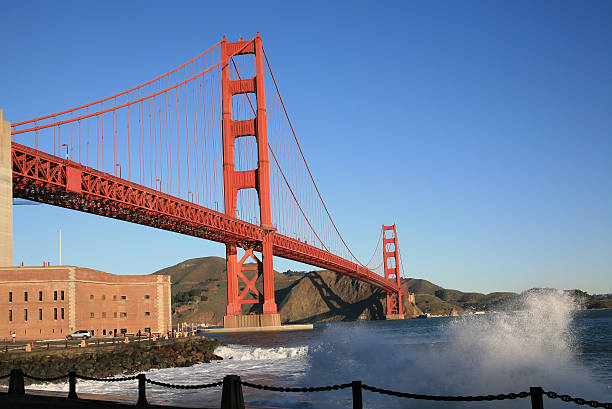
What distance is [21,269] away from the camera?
4297cm

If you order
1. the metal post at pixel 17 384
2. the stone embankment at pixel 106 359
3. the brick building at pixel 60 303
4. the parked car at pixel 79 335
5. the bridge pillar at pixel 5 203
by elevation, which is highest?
the bridge pillar at pixel 5 203

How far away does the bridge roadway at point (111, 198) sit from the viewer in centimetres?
3353

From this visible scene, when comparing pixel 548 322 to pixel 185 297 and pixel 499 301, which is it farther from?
pixel 499 301

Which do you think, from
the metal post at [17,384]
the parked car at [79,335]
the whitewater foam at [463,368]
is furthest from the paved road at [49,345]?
the metal post at [17,384]

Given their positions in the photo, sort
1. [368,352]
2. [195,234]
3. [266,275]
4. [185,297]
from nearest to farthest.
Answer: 1. [368,352]
2. [195,234]
3. [266,275]
4. [185,297]

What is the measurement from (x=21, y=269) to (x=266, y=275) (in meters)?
23.1

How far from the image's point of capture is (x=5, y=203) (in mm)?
24609

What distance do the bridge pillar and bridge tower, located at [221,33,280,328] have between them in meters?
34.3

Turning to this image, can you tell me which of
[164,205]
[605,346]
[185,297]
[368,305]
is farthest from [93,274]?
[185,297]

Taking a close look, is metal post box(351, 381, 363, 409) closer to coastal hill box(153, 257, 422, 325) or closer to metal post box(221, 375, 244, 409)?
metal post box(221, 375, 244, 409)

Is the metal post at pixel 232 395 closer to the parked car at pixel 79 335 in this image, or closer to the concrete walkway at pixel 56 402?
the concrete walkway at pixel 56 402

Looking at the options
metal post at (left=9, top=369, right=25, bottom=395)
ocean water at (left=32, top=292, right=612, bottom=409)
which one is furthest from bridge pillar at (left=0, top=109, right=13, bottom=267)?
metal post at (left=9, top=369, right=25, bottom=395)

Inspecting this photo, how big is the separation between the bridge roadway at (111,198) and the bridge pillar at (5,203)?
5756mm

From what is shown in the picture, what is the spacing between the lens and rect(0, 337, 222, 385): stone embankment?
2433 cm
